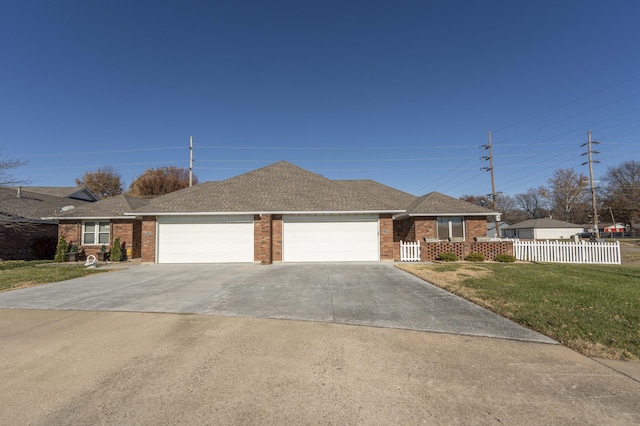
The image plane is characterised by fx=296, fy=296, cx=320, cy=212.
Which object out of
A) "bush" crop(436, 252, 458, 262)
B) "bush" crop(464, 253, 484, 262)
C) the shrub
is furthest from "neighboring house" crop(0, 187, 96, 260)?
"bush" crop(464, 253, 484, 262)

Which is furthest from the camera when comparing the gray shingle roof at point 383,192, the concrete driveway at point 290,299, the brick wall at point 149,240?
the gray shingle roof at point 383,192

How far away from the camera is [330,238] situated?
48.7 ft

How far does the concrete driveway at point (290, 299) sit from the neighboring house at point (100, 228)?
672 centimetres

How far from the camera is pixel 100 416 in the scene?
8.87ft

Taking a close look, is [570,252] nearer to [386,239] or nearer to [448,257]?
[448,257]

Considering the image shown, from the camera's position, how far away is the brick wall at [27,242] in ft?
57.9

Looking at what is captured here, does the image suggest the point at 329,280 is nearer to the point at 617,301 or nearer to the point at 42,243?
the point at 617,301

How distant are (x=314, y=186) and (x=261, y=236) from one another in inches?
184

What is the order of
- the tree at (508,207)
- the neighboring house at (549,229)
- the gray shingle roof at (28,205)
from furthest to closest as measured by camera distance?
the tree at (508,207) → the neighboring house at (549,229) → the gray shingle roof at (28,205)

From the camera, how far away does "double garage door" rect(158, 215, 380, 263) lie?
14664 mm

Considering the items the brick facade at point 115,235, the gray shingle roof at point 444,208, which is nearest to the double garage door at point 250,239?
the brick facade at point 115,235

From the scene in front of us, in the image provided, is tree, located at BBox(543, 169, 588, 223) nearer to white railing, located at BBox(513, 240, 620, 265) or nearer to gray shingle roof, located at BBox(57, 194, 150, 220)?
white railing, located at BBox(513, 240, 620, 265)

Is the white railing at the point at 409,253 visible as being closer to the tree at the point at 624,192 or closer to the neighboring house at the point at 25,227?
the neighboring house at the point at 25,227

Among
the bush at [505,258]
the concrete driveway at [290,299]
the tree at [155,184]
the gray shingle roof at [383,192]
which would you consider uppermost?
the tree at [155,184]
